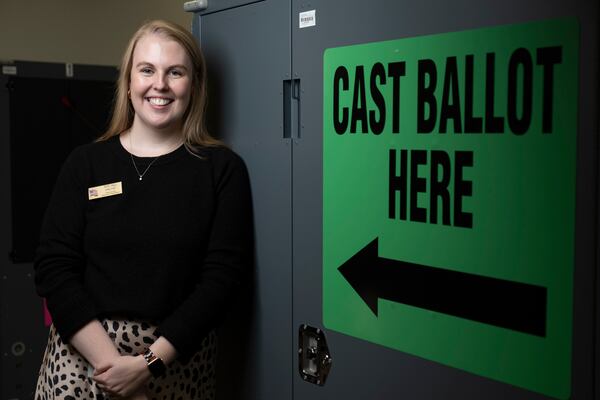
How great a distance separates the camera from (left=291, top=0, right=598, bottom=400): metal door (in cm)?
104

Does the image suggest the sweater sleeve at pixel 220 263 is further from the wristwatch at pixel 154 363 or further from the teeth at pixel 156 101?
the teeth at pixel 156 101

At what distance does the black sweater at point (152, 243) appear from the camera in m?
1.61

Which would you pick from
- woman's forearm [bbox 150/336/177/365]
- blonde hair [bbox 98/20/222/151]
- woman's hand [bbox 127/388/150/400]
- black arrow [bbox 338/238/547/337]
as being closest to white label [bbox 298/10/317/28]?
blonde hair [bbox 98/20/222/151]

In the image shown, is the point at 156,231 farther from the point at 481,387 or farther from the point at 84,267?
the point at 481,387

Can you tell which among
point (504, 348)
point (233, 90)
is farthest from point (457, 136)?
point (233, 90)

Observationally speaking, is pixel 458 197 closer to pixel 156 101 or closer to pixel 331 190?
pixel 331 190

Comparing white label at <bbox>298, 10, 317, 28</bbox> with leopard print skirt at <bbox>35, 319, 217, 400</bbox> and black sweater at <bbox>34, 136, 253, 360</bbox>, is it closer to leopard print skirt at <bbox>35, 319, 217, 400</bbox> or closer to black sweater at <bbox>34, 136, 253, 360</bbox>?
black sweater at <bbox>34, 136, 253, 360</bbox>

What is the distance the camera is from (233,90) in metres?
1.78

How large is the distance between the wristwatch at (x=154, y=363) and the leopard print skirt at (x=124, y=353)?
0.05m

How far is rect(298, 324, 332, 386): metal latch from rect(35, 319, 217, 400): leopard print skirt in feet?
0.98

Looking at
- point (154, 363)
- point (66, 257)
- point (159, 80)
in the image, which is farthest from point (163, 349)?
point (159, 80)

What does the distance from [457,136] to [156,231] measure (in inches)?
30.8

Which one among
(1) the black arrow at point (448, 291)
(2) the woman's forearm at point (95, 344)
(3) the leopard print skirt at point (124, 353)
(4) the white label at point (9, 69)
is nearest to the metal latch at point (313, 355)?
(1) the black arrow at point (448, 291)

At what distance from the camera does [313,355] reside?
1550mm
